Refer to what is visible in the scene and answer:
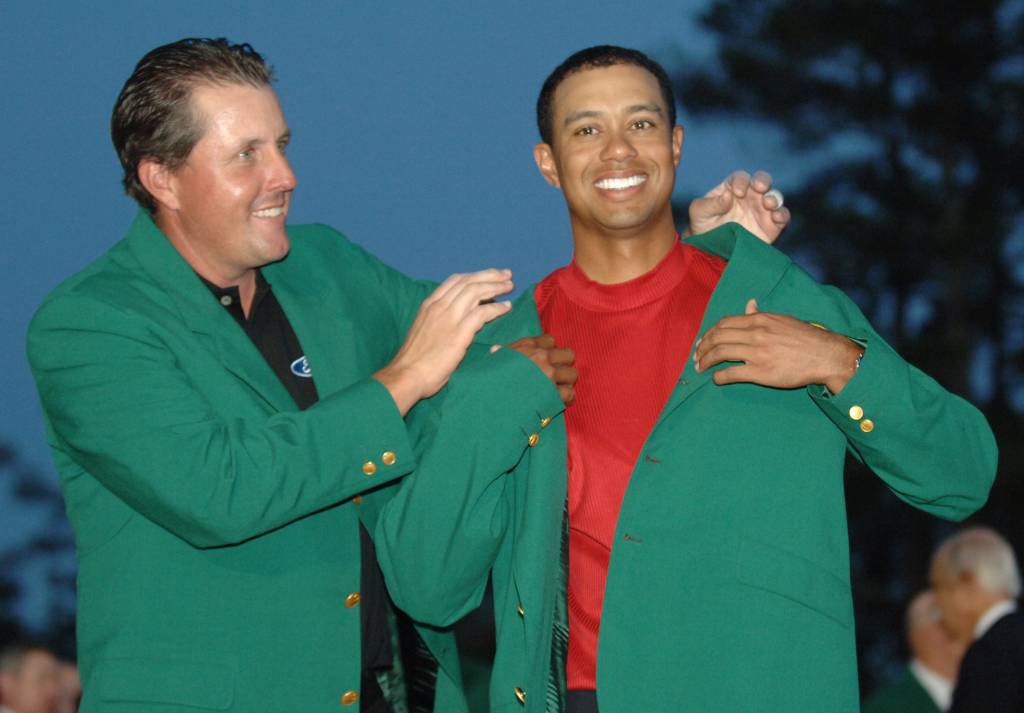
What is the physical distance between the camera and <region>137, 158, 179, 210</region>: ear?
327cm

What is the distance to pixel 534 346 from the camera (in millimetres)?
3004

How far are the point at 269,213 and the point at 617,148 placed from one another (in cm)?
74

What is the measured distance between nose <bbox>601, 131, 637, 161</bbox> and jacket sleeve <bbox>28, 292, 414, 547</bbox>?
2.17 feet

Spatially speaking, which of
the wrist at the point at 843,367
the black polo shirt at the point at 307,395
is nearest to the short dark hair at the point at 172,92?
the black polo shirt at the point at 307,395

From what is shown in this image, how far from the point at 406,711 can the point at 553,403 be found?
0.80 m

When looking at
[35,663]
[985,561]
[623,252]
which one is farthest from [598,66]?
[35,663]

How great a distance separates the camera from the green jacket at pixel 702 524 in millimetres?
2756

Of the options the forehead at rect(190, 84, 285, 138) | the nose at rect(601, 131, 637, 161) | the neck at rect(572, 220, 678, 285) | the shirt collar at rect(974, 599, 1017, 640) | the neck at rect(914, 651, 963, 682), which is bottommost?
the neck at rect(914, 651, 963, 682)

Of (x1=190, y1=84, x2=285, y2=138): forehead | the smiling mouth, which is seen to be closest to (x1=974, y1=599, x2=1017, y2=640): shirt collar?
the smiling mouth

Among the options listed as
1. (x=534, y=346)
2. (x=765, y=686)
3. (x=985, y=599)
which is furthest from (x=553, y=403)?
(x=985, y=599)

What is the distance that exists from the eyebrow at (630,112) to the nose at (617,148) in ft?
0.16

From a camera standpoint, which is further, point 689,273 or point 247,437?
point 689,273

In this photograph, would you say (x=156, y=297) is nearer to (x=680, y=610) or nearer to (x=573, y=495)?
(x=573, y=495)

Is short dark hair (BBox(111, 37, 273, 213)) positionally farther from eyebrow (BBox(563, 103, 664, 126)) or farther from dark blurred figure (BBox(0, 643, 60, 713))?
dark blurred figure (BBox(0, 643, 60, 713))
